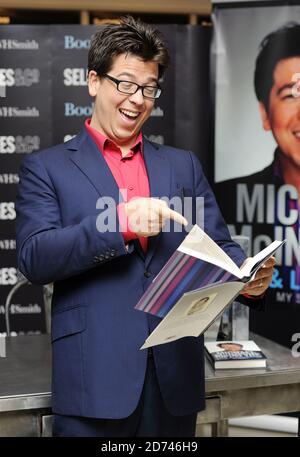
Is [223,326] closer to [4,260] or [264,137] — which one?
[264,137]

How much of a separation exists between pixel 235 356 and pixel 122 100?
0.91 meters

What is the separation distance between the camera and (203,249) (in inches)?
59.2

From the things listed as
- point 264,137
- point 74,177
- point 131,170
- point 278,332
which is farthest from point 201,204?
point 278,332

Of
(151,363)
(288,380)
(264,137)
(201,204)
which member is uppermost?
(264,137)

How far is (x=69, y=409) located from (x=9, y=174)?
249 cm

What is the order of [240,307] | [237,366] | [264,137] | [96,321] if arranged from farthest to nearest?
[264,137] < [240,307] < [237,366] < [96,321]

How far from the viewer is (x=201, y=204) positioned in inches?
73.8

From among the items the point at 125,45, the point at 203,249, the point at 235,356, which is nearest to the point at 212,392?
the point at 235,356

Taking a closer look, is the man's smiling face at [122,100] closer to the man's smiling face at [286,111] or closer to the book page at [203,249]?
the book page at [203,249]

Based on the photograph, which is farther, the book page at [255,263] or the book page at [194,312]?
the book page at [255,263]

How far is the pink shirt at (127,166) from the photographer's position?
1740 millimetres

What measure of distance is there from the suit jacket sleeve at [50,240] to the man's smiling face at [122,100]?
0.69ft
